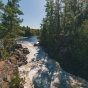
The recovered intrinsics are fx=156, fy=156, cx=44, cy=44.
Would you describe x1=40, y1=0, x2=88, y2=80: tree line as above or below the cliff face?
above

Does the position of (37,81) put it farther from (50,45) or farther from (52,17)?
(52,17)

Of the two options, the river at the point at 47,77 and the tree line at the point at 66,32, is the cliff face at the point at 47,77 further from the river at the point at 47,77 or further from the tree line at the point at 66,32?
the tree line at the point at 66,32

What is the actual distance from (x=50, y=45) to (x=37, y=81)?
21.6 meters

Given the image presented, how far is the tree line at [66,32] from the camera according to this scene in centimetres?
3069

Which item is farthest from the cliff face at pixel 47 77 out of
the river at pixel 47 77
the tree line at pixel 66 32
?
the tree line at pixel 66 32

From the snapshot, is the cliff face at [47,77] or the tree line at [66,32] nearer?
the cliff face at [47,77]

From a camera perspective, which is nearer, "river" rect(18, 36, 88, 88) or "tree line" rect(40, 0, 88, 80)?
"river" rect(18, 36, 88, 88)

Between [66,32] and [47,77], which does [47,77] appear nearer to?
[47,77]

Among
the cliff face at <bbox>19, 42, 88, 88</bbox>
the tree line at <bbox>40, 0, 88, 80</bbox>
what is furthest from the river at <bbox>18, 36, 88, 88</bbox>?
the tree line at <bbox>40, 0, 88, 80</bbox>

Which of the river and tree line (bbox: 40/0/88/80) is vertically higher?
tree line (bbox: 40/0/88/80)

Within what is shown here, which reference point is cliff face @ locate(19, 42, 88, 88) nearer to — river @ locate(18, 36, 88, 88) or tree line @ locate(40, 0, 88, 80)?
river @ locate(18, 36, 88, 88)

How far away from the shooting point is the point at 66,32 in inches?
1935

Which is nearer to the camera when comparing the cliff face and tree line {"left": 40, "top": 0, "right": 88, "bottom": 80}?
the cliff face

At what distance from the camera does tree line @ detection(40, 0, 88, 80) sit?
30.7 meters
